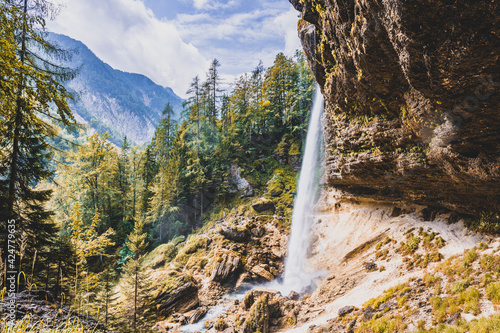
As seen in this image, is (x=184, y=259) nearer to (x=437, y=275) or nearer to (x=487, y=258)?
(x=437, y=275)

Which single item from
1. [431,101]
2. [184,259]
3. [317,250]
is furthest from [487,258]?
[184,259]

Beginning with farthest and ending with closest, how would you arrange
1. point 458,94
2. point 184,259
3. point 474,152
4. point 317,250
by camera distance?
point 184,259 → point 317,250 → point 474,152 → point 458,94

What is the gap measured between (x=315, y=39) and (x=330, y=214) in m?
12.1

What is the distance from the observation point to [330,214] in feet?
55.8

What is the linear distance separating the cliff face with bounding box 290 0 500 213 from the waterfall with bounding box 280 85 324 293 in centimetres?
683

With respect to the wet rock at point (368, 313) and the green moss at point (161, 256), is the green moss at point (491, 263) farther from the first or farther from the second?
the green moss at point (161, 256)

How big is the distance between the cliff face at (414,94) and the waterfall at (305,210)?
6832mm

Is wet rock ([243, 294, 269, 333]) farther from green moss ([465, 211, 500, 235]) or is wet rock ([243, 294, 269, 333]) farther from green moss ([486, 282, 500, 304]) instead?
green moss ([465, 211, 500, 235])

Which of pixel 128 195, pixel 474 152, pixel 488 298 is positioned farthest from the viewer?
pixel 128 195

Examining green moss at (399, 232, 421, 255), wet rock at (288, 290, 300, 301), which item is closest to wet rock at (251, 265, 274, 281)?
wet rock at (288, 290, 300, 301)

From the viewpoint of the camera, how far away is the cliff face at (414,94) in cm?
420

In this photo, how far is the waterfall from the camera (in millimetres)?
16203

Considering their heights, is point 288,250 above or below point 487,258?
below

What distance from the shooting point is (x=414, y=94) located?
6754 millimetres
